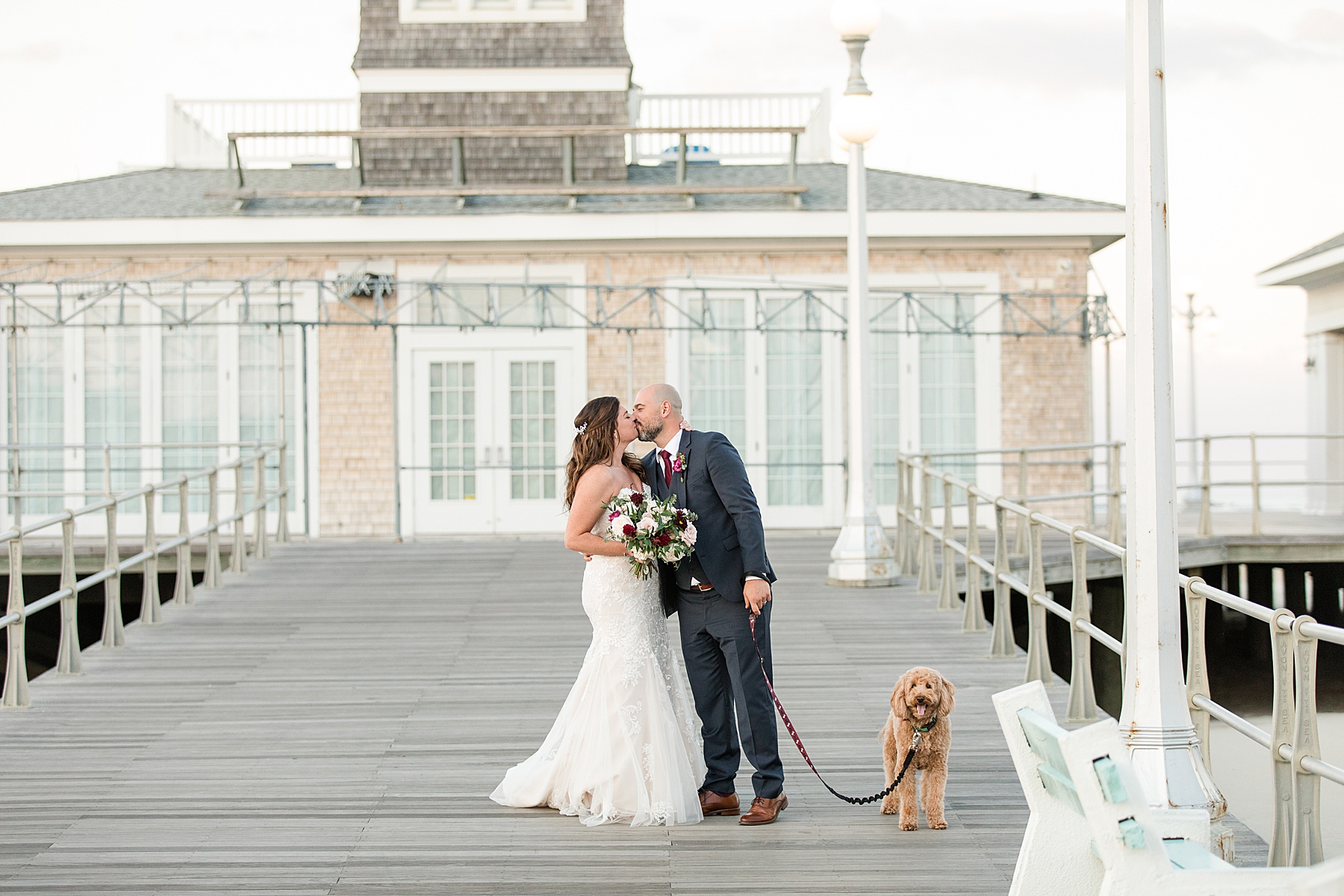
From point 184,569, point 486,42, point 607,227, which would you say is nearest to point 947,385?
point 607,227

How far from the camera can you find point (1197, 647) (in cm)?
519

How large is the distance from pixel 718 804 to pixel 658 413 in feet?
5.25

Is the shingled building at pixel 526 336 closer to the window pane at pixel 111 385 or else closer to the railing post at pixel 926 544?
the window pane at pixel 111 385

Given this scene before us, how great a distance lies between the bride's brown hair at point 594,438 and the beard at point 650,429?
149 mm

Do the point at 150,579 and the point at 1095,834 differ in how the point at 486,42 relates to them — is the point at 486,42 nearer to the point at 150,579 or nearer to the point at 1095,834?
the point at 150,579

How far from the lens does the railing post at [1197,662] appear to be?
5117 mm

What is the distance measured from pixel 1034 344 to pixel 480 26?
27.6 feet

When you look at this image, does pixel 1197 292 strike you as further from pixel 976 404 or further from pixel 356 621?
pixel 356 621

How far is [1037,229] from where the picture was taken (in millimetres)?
15984

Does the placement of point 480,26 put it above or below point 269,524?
above

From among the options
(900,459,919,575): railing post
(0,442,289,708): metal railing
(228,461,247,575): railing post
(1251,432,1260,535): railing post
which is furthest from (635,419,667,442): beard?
(1251,432,1260,535): railing post

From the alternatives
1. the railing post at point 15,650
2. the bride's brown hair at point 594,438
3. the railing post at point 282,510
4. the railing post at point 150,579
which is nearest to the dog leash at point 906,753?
the bride's brown hair at point 594,438

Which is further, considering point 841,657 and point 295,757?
point 841,657

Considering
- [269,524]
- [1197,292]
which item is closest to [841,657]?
[269,524]
